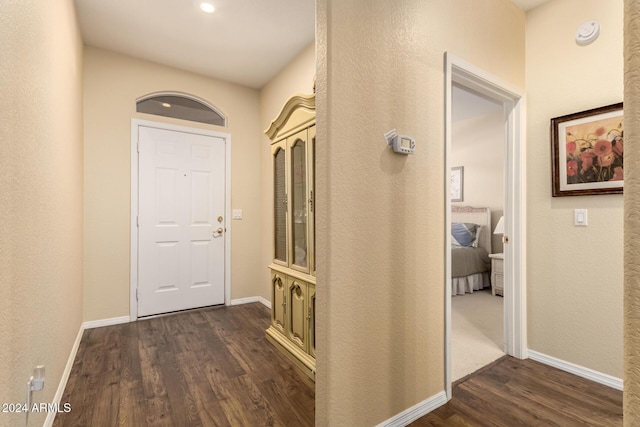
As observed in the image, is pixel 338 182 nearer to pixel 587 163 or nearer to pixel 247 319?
pixel 587 163

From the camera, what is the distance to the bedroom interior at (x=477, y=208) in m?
3.96

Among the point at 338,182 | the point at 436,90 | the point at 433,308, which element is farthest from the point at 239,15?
the point at 433,308

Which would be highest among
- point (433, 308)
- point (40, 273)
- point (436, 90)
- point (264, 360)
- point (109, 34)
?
point (109, 34)

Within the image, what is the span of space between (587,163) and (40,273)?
3314 millimetres

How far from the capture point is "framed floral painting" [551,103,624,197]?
1975 mm

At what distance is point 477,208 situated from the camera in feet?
16.8

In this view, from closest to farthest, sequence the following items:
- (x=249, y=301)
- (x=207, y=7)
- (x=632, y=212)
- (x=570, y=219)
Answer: (x=632, y=212), (x=570, y=219), (x=207, y=7), (x=249, y=301)

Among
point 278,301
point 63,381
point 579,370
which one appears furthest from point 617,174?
point 63,381

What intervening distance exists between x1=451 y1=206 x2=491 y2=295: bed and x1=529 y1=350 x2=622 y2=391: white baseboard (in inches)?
76.1

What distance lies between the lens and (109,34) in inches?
112

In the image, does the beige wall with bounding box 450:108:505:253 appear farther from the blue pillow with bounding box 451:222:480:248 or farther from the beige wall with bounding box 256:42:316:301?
the beige wall with bounding box 256:42:316:301

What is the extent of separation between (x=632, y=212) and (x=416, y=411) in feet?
5.11

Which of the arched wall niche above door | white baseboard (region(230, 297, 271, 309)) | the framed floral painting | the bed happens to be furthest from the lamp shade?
the arched wall niche above door

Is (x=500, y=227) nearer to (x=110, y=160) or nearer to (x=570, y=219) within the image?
(x=570, y=219)
